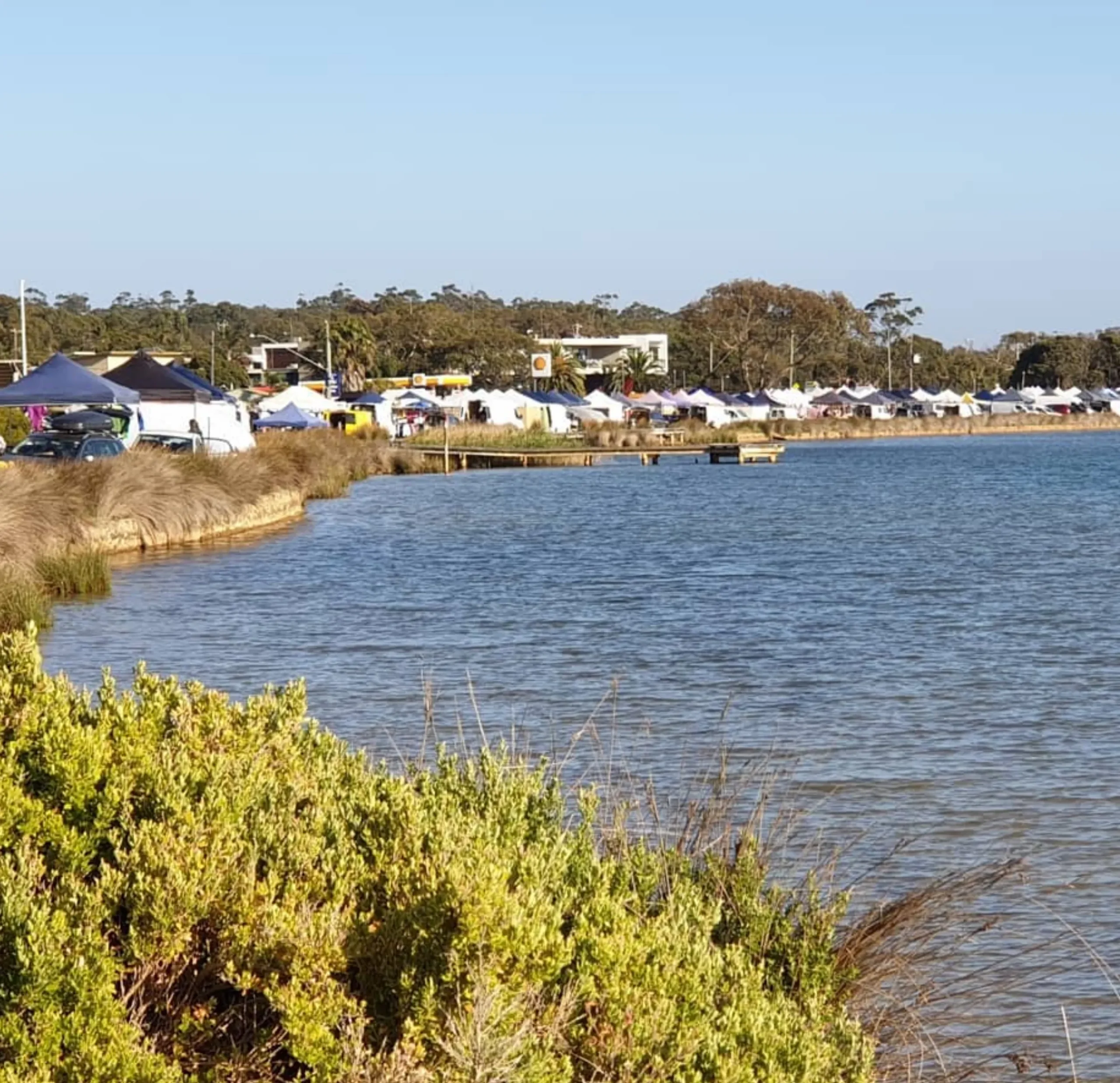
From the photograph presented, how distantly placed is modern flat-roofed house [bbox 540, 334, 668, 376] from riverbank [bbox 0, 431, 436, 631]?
397ft

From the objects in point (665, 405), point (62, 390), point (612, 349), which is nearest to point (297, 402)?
point (62, 390)

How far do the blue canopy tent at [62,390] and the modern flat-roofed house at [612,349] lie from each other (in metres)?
128

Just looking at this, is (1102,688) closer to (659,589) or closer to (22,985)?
(659,589)

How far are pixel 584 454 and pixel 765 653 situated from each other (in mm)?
72936

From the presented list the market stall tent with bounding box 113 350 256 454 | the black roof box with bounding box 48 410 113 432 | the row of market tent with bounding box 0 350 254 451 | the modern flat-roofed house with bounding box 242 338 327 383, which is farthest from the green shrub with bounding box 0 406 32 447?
the modern flat-roofed house with bounding box 242 338 327 383

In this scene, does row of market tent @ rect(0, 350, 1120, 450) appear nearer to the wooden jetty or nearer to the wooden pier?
the wooden jetty

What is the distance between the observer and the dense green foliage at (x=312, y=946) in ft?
15.9

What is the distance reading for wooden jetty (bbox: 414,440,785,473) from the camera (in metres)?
87.4

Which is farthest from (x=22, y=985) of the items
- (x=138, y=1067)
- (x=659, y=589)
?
(x=659, y=589)

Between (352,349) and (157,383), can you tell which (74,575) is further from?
(352,349)

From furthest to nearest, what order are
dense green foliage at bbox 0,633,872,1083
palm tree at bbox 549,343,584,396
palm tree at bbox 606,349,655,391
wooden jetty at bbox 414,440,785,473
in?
palm tree at bbox 606,349,655,391 → palm tree at bbox 549,343,584,396 → wooden jetty at bbox 414,440,785,473 → dense green foliage at bbox 0,633,872,1083

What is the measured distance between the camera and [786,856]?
1046cm

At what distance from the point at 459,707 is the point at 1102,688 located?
6.58 meters

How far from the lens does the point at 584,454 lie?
310ft
